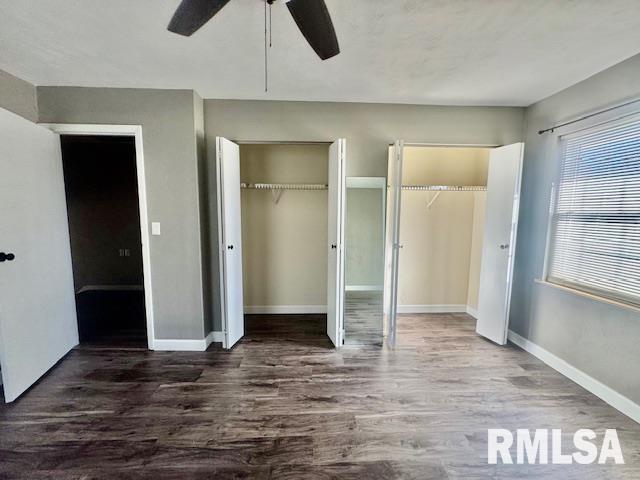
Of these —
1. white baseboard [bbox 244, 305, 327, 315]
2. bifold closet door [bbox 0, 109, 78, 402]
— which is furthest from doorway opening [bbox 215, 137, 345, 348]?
bifold closet door [bbox 0, 109, 78, 402]

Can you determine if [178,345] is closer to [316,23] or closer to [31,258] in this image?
[31,258]

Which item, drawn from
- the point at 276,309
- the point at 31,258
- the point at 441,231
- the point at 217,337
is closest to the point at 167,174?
the point at 31,258

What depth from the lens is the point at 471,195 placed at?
3.55 m

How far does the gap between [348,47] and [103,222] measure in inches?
188

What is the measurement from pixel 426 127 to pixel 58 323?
4.03 m

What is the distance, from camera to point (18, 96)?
2.31 m

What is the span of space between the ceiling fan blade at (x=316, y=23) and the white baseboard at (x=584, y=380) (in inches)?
120

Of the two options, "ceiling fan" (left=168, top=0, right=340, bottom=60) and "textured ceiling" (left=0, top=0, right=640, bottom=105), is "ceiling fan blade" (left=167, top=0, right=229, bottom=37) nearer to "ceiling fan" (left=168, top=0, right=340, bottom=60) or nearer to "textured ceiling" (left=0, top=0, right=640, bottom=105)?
"ceiling fan" (left=168, top=0, right=340, bottom=60)

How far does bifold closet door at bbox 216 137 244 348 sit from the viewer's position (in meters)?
2.53

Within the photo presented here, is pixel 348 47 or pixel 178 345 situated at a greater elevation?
pixel 348 47

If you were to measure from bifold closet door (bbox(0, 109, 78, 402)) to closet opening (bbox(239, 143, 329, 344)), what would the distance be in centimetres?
172

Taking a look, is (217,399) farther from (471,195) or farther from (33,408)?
(471,195)

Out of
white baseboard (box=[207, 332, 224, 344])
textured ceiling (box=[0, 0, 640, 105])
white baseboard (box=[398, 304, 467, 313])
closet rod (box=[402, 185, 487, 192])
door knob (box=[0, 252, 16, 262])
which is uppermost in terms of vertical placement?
textured ceiling (box=[0, 0, 640, 105])

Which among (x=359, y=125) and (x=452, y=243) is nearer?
(x=359, y=125)
